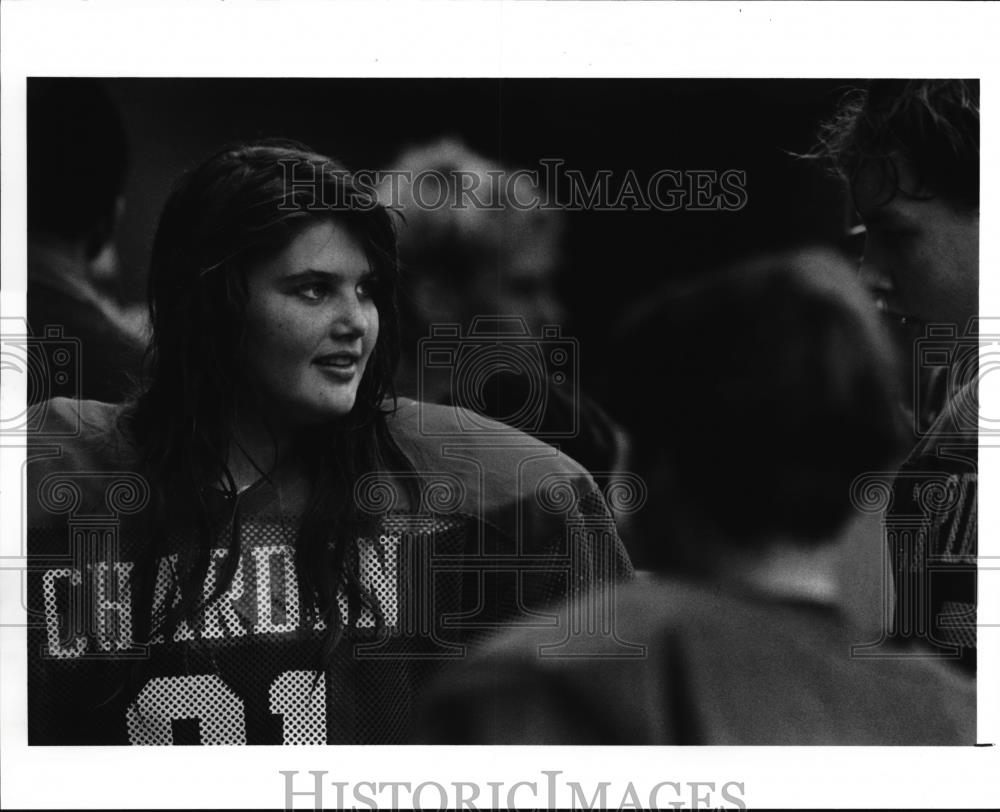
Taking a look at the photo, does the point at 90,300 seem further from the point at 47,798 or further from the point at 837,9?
the point at 837,9

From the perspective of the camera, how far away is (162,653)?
4.00 metres

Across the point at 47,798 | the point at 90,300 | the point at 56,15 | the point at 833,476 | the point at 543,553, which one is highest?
the point at 56,15

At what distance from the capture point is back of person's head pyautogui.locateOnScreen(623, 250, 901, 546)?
398 centimetres

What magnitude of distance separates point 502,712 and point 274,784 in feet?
2.55

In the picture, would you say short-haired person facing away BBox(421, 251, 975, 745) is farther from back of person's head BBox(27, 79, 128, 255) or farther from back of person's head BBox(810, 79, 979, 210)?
back of person's head BBox(27, 79, 128, 255)

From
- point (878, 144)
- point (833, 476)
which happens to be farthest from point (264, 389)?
point (878, 144)

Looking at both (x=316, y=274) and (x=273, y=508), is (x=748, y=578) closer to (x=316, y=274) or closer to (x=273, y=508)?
(x=273, y=508)

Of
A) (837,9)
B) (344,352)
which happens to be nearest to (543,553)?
(344,352)

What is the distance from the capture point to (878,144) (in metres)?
4.00

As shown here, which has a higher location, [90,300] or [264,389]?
[90,300]

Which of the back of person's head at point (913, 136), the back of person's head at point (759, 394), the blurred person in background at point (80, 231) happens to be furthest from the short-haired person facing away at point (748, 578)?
the blurred person in background at point (80, 231)

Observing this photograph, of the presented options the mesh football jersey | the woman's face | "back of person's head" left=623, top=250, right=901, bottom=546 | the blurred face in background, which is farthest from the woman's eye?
the blurred face in background

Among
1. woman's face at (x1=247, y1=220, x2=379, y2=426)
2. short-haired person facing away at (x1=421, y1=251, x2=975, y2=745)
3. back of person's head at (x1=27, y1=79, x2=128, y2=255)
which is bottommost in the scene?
short-haired person facing away at (x1=421, y1=251, x2=975, y2=745)

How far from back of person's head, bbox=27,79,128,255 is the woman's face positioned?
54cm
